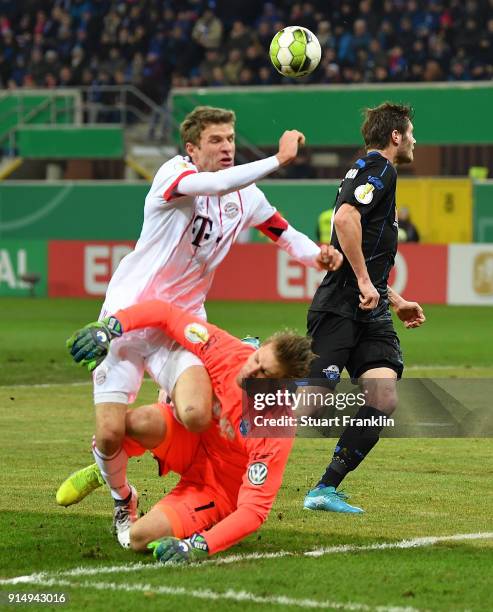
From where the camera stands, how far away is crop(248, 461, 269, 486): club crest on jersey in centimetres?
623

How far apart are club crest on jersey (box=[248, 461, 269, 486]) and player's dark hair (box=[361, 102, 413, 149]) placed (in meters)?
2.58

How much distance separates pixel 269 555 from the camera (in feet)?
21.2

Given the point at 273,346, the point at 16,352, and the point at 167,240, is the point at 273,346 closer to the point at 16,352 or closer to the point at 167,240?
the point at 167,240

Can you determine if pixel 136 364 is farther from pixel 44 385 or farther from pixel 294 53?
pixel 44 385

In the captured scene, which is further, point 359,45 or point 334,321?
point 359,45

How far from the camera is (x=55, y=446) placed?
10.3 m

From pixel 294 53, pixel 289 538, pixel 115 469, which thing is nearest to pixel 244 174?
pixel 115 469

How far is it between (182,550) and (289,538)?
97 centimetres

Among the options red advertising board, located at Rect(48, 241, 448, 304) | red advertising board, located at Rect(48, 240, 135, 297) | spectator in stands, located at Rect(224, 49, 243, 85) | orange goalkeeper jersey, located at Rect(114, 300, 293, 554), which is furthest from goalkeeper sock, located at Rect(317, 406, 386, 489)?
spectator in stands, located at Rect(224, 49, 243, 85)

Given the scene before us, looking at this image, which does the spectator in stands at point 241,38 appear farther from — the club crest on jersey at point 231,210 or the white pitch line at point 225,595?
the white pitch line at point 225,595

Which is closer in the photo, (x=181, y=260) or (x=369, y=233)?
(x=181, y=260)

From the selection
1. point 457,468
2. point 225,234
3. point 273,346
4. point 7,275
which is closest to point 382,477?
point 457,468

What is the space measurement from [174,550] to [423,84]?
2630 cm

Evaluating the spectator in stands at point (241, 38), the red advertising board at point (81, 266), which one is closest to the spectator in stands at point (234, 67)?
the spectator in stands at point (241, 38)
